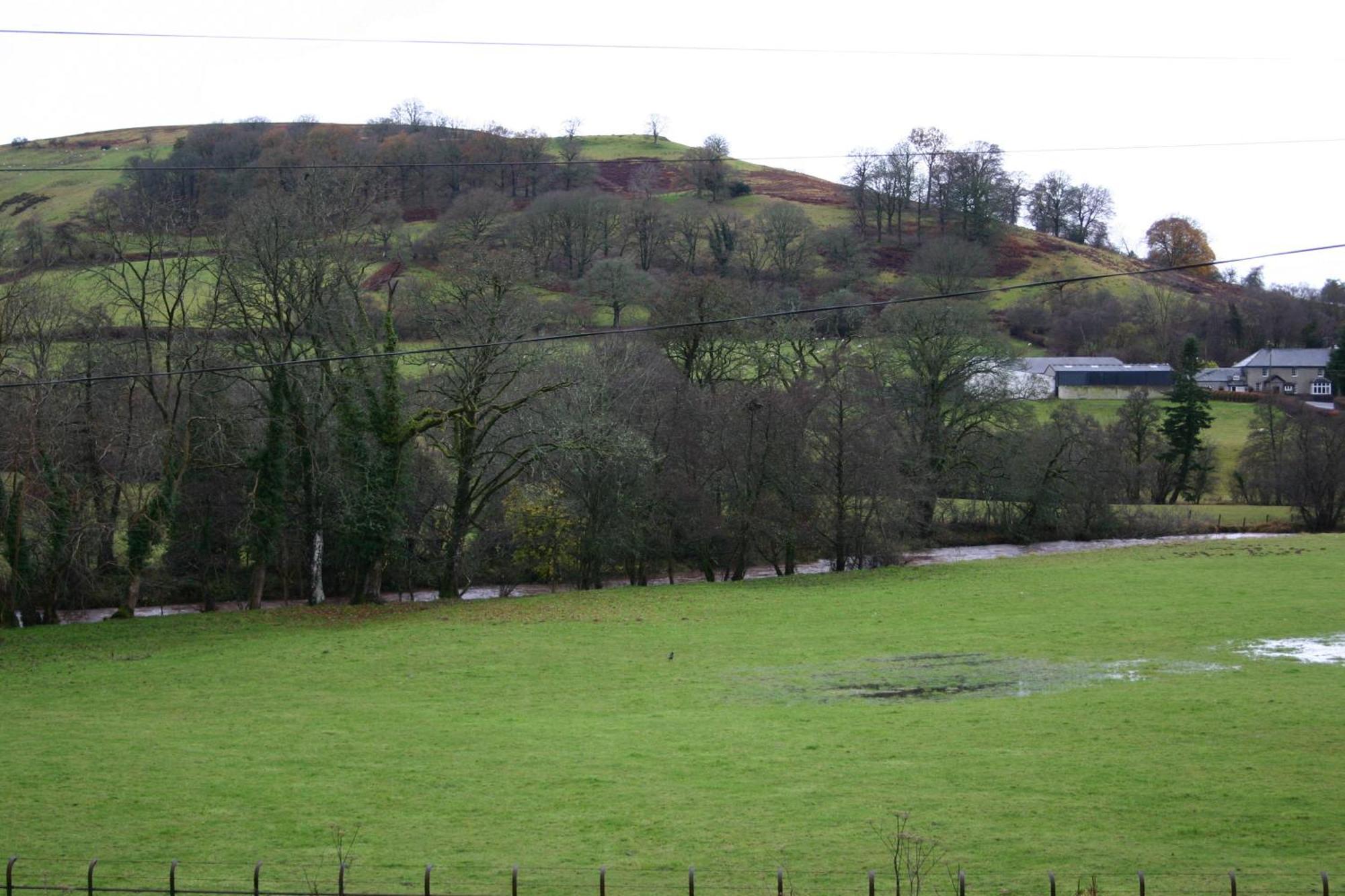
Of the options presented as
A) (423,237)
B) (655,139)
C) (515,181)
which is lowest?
(423,237)

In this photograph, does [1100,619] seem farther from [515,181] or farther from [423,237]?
[515,181]

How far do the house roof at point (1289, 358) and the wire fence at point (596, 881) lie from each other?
10447 centimetres

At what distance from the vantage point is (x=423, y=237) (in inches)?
3351

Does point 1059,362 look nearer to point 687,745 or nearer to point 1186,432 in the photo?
point 1186,432

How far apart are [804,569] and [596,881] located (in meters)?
37.7

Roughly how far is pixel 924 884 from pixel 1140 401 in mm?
61964

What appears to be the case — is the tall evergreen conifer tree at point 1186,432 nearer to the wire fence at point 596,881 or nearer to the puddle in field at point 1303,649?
the puddle in field at point 1303,649

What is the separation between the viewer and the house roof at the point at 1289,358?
10181 centimetres

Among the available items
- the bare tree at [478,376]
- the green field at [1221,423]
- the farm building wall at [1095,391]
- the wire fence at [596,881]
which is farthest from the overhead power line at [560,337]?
the farm building wall at [1095,391]

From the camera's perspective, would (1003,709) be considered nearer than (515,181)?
Yes

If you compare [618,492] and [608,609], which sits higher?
[618,492]

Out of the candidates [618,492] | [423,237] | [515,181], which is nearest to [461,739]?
[618,492]

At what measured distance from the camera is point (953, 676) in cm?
2417

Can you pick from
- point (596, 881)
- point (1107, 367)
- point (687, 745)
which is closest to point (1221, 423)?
point (1107, 367)
